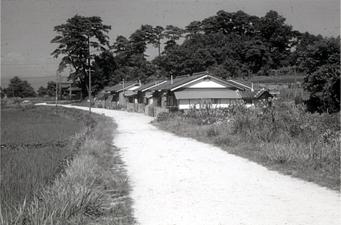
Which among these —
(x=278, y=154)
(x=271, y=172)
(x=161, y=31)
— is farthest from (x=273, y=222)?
(x=161, y=31)

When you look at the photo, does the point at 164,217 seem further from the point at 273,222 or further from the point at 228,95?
the point at 228,95

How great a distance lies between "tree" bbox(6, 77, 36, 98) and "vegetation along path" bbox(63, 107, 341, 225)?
97.8 m

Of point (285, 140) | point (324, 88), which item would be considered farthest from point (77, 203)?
point (324, 88)

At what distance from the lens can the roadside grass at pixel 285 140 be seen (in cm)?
976

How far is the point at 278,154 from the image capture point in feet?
35.7

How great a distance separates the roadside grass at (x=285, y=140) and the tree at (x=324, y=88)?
18.6 ft

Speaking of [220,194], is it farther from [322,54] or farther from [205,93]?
[205,93]

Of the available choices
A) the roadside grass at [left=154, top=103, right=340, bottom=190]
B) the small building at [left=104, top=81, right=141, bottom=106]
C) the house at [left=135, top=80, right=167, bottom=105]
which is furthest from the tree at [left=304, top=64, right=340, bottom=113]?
the small building at [left=104, top=81, right=141, bottom=106]

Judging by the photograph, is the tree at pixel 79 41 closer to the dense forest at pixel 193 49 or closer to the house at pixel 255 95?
the dense forest at pixel 193 49

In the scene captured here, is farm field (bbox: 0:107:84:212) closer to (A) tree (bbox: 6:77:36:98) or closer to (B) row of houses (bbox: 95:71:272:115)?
(B) row of houses (bbox: 95:71:272:115)

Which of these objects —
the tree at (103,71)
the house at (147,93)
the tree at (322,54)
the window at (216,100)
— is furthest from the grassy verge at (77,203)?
the tree at (103,71)

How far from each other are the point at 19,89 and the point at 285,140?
100295 millimetres

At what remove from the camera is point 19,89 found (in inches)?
4109

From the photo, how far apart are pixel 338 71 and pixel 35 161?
1688 centimetres
